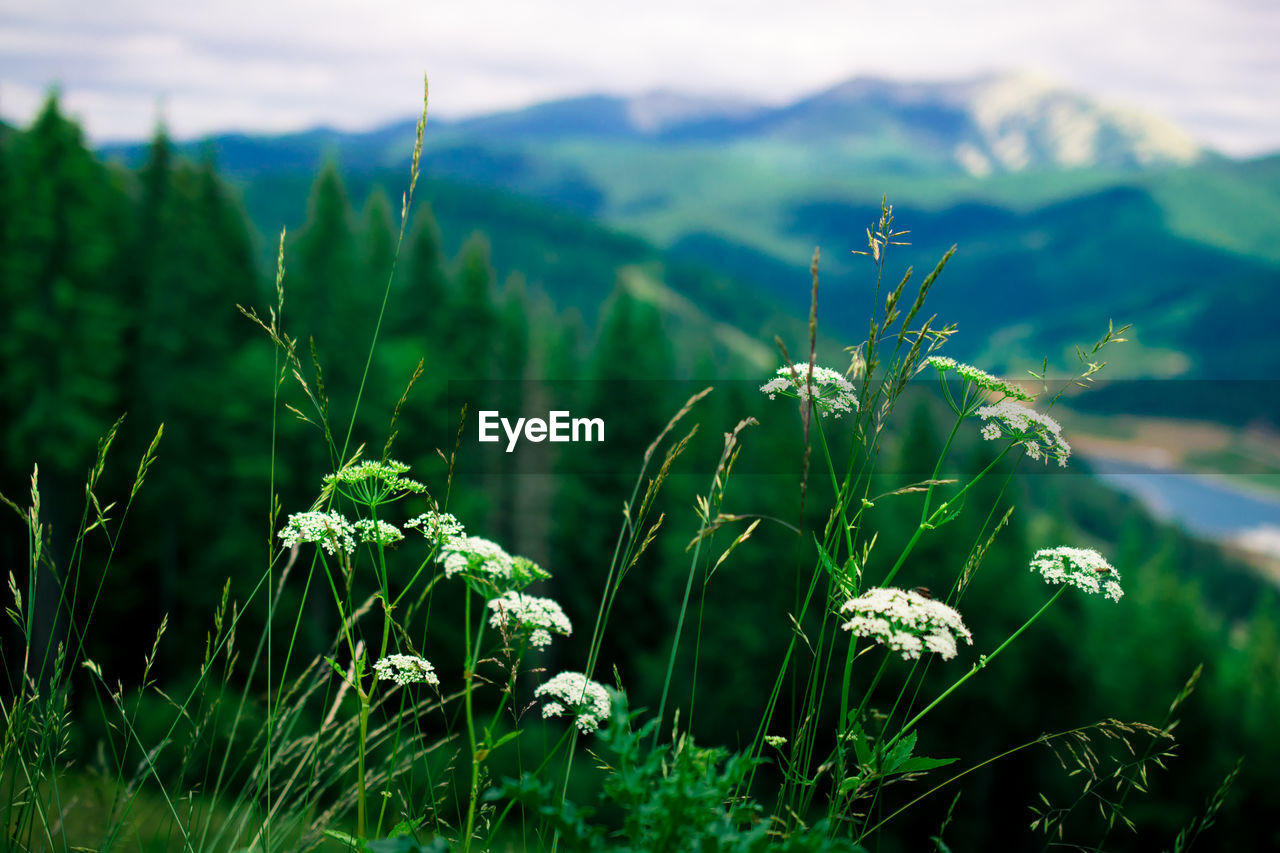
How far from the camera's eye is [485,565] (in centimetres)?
172

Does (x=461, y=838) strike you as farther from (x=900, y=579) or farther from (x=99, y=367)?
(x=99, y=367)

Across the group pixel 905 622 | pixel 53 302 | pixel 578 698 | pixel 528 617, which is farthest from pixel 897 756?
pixel 53 302

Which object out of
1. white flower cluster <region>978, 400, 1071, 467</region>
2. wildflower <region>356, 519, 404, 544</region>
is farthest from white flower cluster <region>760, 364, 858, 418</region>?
wildflower <region>356, 519, 404, 544</region>

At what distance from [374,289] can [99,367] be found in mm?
8894

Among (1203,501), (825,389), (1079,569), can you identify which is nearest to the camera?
(1079,569)

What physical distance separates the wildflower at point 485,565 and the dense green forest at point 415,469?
39.7 feet

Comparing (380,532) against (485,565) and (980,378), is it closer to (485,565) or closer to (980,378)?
(485,565)

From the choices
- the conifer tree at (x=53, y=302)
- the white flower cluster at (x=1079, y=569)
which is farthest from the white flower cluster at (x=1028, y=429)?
the conifer tree at (x=53, y=302)

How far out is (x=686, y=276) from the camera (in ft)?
627

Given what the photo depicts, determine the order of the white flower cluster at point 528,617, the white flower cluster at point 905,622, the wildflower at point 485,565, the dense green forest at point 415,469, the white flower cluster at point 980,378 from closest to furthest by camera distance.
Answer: the white flower cluster at point 905,622 → the wildflower at point 485,565 → the white flower cluster at point 528,617 → the white flower cluster at point 980,378 → the dense green forest at point 415,469

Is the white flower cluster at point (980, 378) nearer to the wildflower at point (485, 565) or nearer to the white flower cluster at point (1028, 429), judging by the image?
the white flower cluster at point (1028, 429)

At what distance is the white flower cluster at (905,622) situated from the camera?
150 centimetres

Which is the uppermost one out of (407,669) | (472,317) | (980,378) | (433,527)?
(980,378)

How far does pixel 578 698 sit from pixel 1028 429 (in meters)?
1.32
